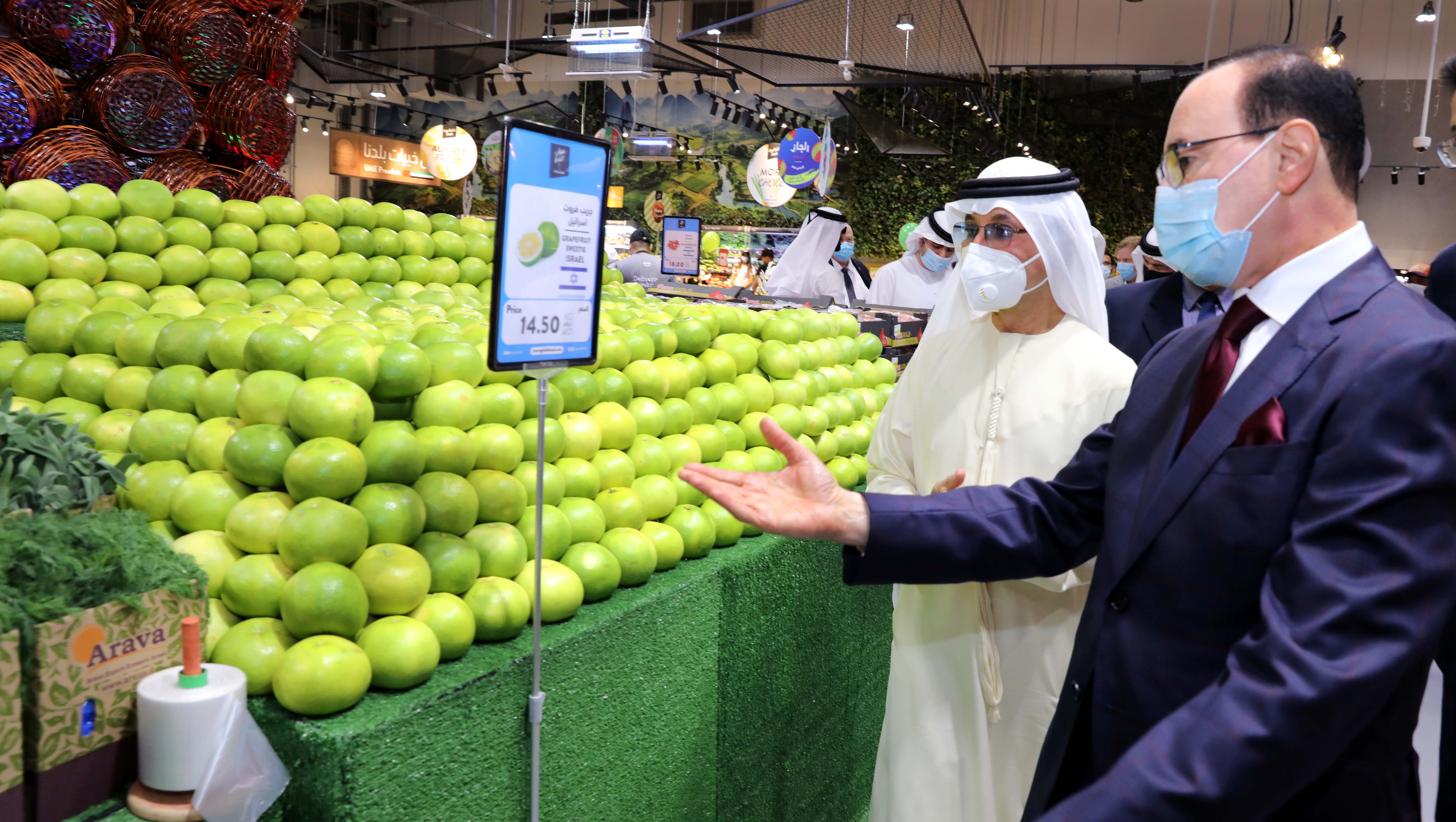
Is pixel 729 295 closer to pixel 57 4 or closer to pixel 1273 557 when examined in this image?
pixel 57 4

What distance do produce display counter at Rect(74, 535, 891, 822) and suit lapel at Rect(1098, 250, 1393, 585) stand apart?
3.26 ft

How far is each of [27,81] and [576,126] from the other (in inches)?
685

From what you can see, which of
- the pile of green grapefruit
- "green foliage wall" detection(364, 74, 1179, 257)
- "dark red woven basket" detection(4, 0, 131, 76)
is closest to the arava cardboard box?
the pile of green grapefruit

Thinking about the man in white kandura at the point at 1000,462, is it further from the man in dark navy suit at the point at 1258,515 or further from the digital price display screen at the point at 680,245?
the digital price display screen at the point at 680,245

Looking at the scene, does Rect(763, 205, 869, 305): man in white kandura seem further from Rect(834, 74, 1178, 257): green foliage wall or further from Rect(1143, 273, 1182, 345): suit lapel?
Rect(834, 74, 1178, 257): green foliage wall

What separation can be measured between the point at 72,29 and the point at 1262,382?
3.61 metres

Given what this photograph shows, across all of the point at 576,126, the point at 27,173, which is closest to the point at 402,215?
the point at 27,173

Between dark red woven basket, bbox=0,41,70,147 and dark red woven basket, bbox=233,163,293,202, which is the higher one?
dark red woven basket, bbox=0,41,70,147

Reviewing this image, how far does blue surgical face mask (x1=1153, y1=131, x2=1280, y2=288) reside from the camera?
1232 mm

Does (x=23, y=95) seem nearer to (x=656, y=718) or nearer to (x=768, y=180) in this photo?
(x=656, y=718)

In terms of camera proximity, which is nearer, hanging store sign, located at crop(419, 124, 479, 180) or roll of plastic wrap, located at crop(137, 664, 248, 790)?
roll of plastic wrap, located at crop(137, 664, 248, 790)

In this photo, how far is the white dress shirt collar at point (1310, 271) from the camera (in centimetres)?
117

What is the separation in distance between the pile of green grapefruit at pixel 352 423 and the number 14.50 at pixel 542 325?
213 mm

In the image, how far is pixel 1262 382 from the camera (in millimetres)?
1141
